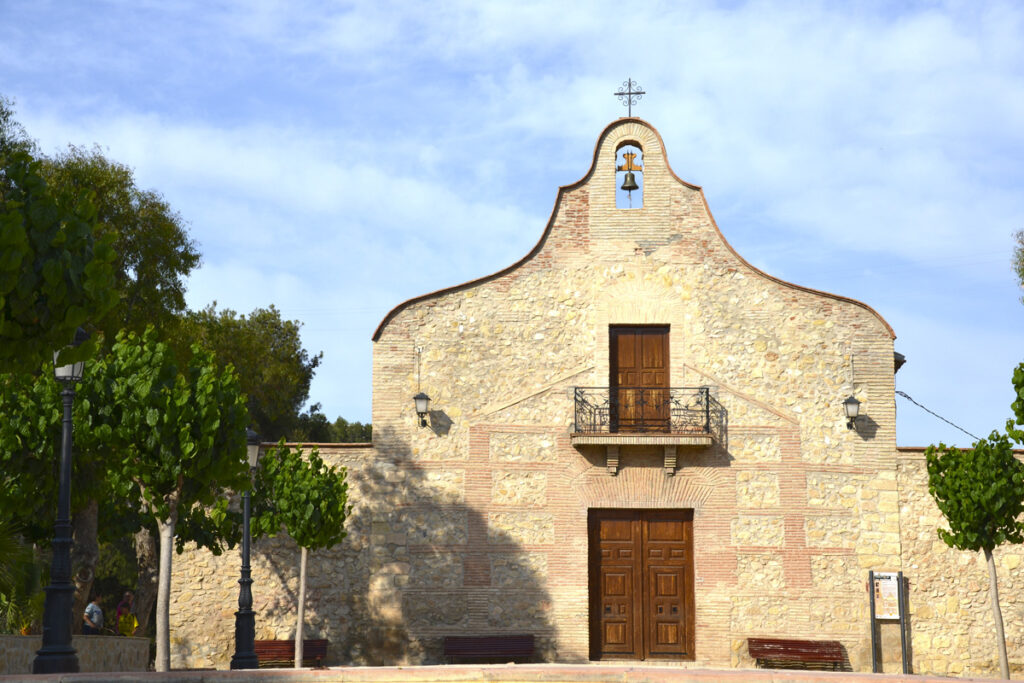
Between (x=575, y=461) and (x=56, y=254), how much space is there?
12740mm

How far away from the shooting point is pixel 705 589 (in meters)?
19.6

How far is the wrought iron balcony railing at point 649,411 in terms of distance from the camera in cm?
1992

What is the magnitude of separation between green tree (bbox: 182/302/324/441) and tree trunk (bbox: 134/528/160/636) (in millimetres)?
11810

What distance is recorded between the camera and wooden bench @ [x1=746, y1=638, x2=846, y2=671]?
62.3ft

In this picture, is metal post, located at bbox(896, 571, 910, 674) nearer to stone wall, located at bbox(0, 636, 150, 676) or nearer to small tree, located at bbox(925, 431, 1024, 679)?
small tree, located at bbox(925, 431, 1024, 679)

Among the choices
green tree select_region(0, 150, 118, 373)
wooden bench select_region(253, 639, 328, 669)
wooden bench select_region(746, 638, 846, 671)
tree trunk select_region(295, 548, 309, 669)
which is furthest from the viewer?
wooden bench select_region(253, 639, 328, 669)

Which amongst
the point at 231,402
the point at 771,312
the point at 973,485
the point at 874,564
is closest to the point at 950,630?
the point at 874,564

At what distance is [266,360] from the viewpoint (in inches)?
1497

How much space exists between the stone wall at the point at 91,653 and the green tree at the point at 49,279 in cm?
462

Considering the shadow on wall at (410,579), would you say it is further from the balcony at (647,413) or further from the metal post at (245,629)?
the metal post at (245,629)

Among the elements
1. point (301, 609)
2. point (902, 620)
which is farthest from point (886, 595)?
point (301, 609)

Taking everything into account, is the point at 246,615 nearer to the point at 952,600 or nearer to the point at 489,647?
the point at 489,647

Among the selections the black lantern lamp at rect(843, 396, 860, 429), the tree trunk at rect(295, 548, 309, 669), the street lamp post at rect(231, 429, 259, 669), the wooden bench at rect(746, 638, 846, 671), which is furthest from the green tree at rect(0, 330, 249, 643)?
the black lantern lamp at rect(843, 396, 860, 429)

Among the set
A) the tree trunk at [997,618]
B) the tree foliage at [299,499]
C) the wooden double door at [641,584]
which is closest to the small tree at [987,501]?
the tree trunk at [997,618]
